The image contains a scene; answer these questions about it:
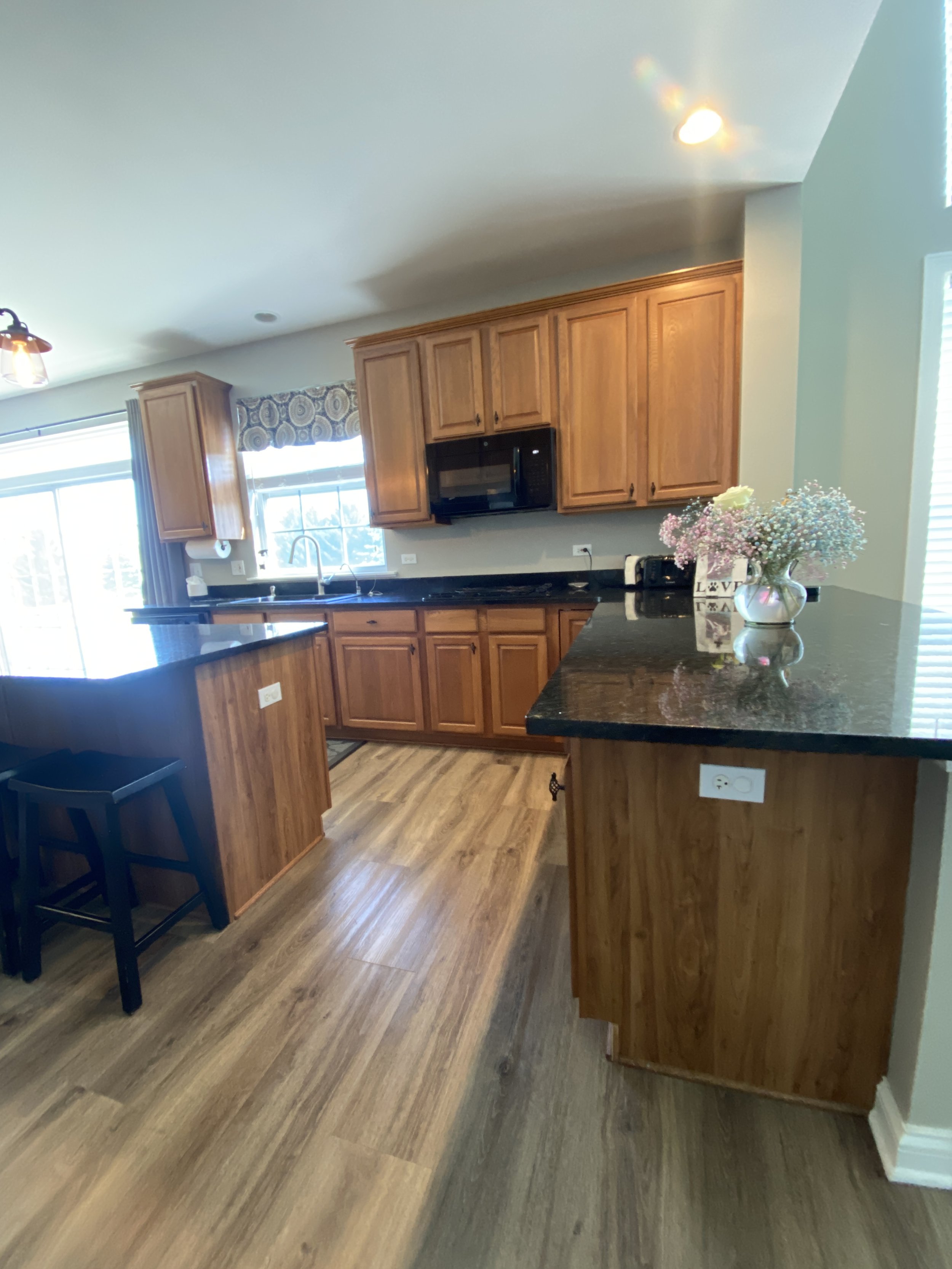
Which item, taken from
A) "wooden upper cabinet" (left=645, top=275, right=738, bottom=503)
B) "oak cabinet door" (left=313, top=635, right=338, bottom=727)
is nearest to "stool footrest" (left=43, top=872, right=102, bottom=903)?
"oak cabinet door" (left=313, top=635, right=338, bottom=727)

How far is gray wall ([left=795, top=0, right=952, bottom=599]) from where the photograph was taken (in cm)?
243

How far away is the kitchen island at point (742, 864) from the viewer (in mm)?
848

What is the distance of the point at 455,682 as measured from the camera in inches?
118

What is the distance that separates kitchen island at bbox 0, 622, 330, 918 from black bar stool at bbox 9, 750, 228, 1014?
0.08m

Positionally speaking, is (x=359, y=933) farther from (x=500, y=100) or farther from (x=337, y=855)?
(x=500, y=100)

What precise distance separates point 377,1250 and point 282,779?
4.38ft

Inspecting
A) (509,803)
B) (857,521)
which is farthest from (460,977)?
(857,521)

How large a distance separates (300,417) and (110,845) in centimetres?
315

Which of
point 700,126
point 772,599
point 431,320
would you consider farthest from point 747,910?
point 431,320

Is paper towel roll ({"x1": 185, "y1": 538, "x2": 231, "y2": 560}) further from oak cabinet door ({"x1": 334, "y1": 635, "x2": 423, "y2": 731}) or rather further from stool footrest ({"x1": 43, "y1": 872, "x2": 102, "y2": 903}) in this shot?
stool footrest ({"x1": 43, "y1": 872, "x2": 102, "y2": 903})

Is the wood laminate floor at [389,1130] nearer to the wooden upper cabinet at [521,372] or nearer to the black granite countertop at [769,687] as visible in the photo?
the black granite countertop at [769,687]

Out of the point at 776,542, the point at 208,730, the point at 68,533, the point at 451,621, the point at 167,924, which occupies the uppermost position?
the point at 68,533

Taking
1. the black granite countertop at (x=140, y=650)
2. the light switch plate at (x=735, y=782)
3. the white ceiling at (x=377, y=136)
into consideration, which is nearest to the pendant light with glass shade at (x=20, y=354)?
the white ceiling at (x=377, y=136)

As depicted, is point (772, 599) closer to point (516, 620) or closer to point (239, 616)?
point (516, 620)
